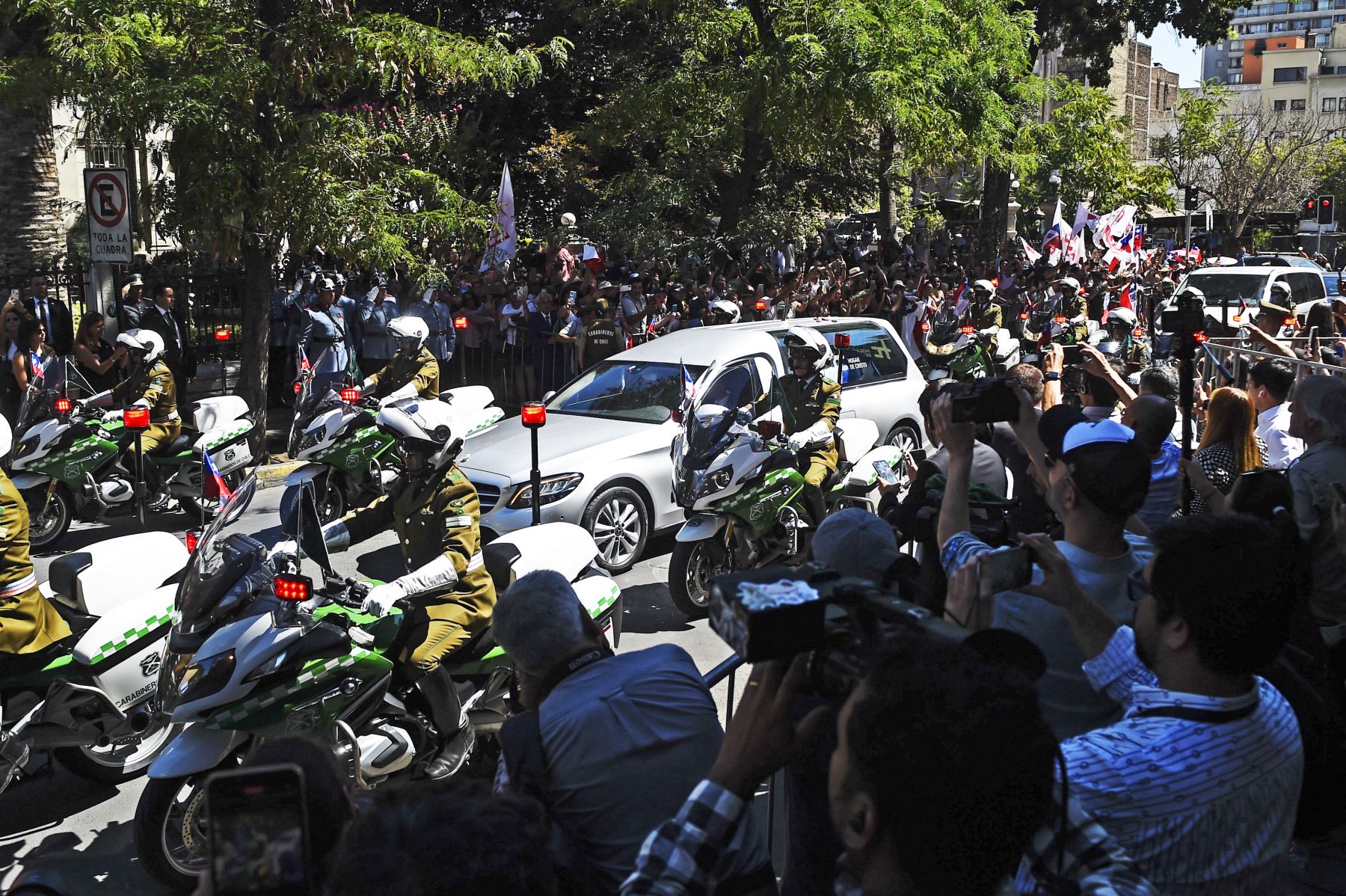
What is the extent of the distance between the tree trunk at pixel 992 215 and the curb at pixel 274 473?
24.0 m

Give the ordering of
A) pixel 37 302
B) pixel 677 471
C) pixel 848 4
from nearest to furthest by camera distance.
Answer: pixel 677 471 < pixel 37 302 < pixel 848 4

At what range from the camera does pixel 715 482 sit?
8055 mm

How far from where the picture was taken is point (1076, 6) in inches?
1321

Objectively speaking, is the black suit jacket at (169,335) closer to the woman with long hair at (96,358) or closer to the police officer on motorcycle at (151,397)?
the woman with long hair at (96,358)

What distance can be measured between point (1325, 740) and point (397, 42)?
1026cm

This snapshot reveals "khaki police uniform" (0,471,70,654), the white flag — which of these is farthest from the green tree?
"khaki police uniform" (0,471,70,654)

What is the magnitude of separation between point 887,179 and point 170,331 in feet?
50.9

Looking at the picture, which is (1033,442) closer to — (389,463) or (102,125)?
(389,463)

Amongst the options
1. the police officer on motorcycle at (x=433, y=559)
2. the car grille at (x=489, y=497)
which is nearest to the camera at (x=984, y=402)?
the police officer on motorcycle at (x=433, y=559)

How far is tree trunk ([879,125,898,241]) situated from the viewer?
76.0 feet

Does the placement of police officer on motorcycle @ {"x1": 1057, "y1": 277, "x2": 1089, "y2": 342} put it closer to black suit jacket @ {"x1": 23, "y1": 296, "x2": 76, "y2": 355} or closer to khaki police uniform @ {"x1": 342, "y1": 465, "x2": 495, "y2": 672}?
black suit jacket @ {"x1": 23, "y1": 296, "x2": 76, "y2": 355}

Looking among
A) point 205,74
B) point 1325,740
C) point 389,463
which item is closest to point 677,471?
point 389,463

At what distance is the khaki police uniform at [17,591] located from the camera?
528cm

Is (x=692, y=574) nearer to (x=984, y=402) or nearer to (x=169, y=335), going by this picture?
(x=984, y=402)
